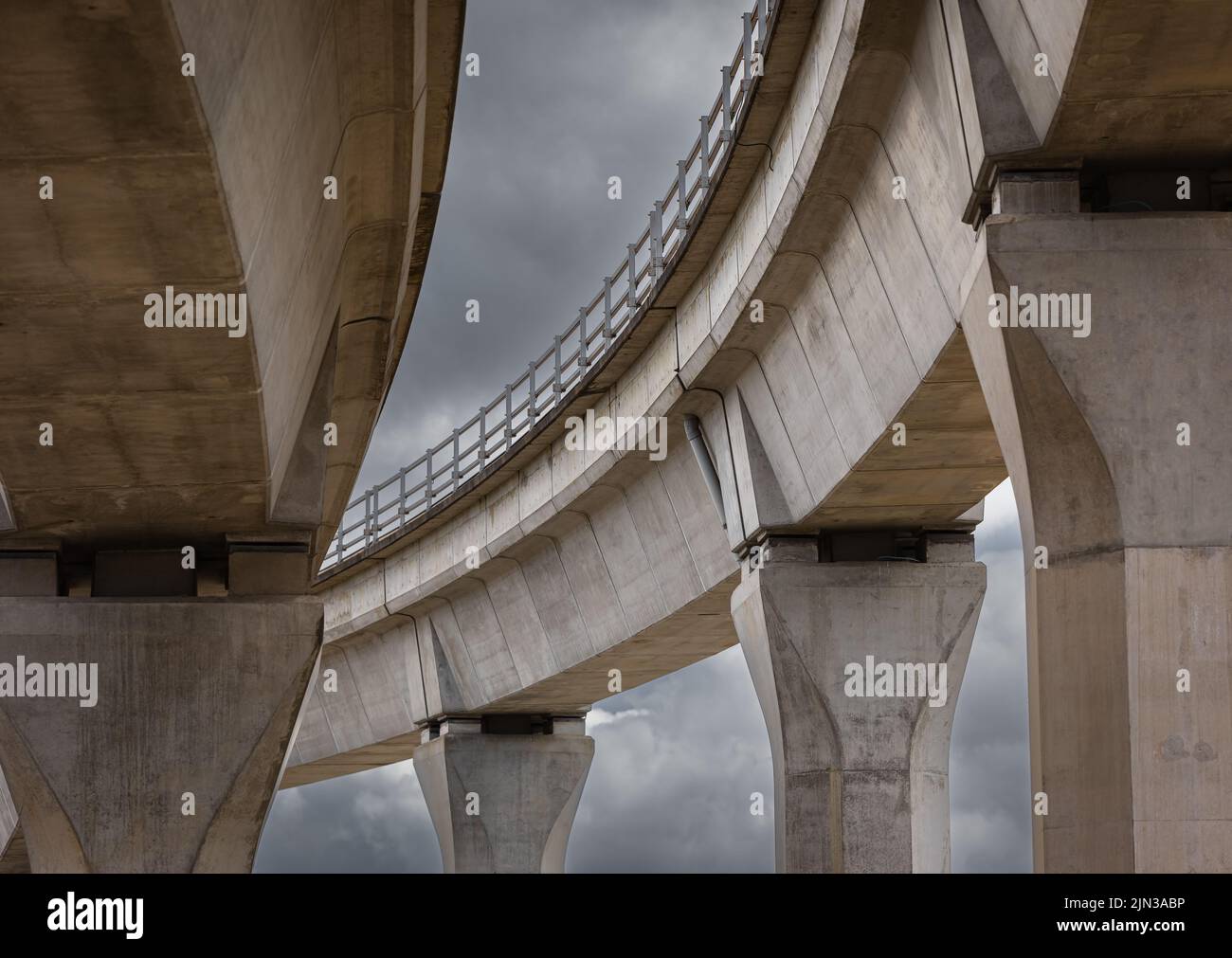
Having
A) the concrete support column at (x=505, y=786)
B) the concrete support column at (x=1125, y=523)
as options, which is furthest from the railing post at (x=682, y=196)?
the concrete support column at (x=505, y=786)

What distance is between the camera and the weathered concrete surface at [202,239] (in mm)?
7383

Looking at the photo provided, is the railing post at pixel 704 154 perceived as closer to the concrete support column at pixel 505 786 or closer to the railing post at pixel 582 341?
the railing post at pixel 582 341

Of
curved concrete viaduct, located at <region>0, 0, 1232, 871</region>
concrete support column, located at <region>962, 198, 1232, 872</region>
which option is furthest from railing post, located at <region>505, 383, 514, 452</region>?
concrete support column, located at <region>962, 198, 1232, 872</region>

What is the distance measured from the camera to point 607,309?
71.6ft

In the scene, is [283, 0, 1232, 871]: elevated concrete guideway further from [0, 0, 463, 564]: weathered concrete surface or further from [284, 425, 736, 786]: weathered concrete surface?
[0, 0, 463, 564]: weathered concrete surface

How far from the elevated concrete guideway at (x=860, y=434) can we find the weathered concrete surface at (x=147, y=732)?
237 inches

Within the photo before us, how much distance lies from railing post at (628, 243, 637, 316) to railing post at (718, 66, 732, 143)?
12.8 ft

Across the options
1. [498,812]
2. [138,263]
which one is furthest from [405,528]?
[138,263]

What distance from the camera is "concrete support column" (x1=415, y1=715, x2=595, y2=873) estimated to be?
3222 centimetres

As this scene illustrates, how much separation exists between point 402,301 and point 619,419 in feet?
24.2

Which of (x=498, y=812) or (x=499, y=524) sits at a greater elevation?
(x=499, y=524)

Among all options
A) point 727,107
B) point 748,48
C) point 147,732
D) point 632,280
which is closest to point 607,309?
point 632,280

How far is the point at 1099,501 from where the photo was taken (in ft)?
33.6
